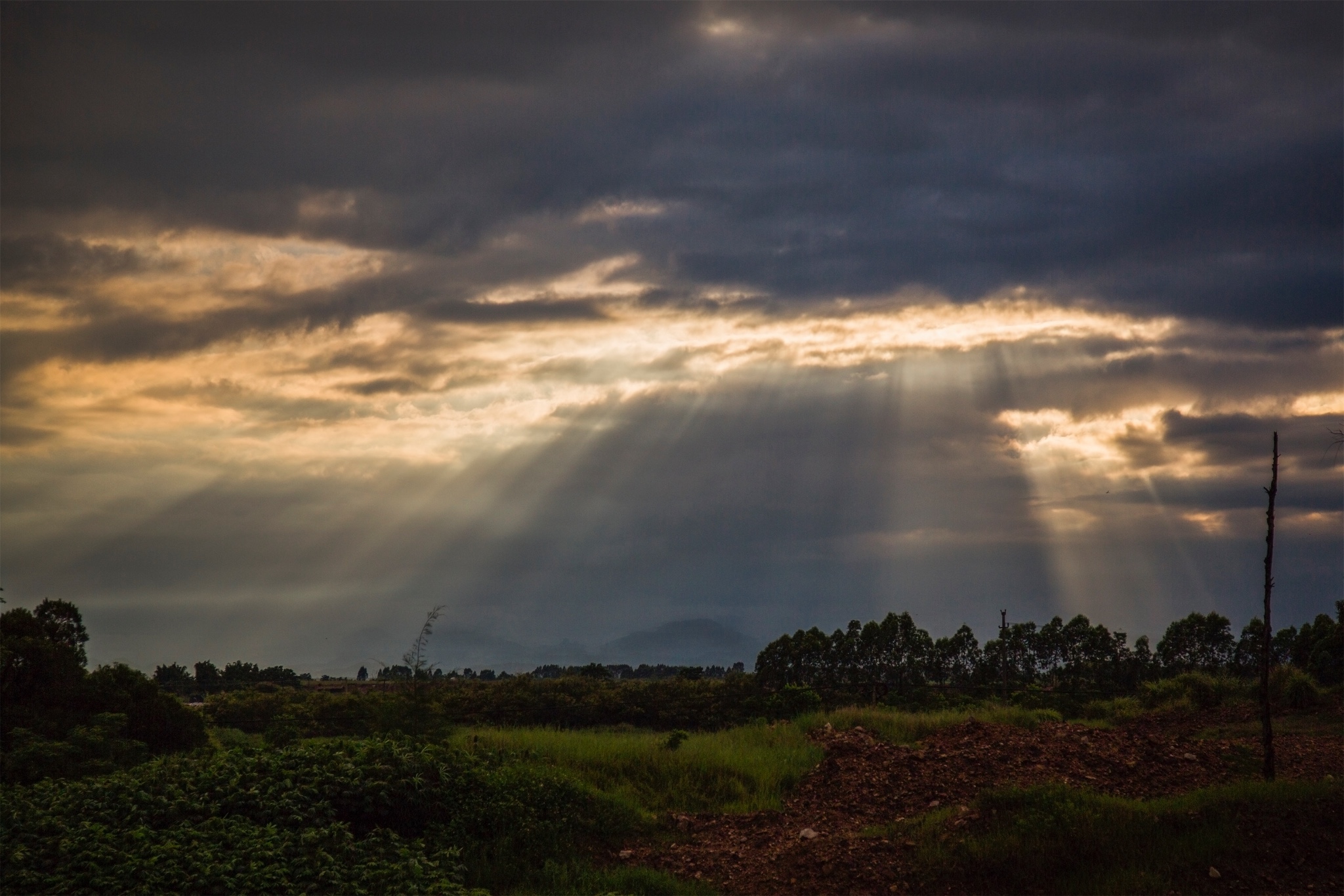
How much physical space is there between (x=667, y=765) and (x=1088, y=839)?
8.19 metres

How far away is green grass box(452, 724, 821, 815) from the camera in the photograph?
17078 mm

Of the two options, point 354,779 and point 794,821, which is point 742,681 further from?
point 354,779

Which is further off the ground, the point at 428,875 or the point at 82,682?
the point at 82,682

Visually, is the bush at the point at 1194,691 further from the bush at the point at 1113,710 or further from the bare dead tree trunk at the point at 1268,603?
the bare dead tree trunk at the point at 1268,603

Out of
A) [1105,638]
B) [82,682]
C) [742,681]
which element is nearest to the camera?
[82,682]

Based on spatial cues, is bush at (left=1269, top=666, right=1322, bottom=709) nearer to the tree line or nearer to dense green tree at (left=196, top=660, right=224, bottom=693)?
the tree line

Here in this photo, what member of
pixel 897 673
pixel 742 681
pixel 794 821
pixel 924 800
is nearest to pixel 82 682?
pixel 794 821

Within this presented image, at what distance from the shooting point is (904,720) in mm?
23781

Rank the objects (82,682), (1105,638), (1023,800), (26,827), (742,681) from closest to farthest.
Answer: (26,827) < (1023,800) < (82,682) < (1105,638) < (742,681)

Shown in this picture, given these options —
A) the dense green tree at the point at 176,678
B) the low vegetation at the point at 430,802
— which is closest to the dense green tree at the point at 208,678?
the dense green tree at the point at 176,678

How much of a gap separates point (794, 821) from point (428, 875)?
6.41m

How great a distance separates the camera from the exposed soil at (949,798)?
12.5 meters

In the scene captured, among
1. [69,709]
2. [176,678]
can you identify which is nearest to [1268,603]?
[69,709]

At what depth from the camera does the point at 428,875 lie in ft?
38.5
